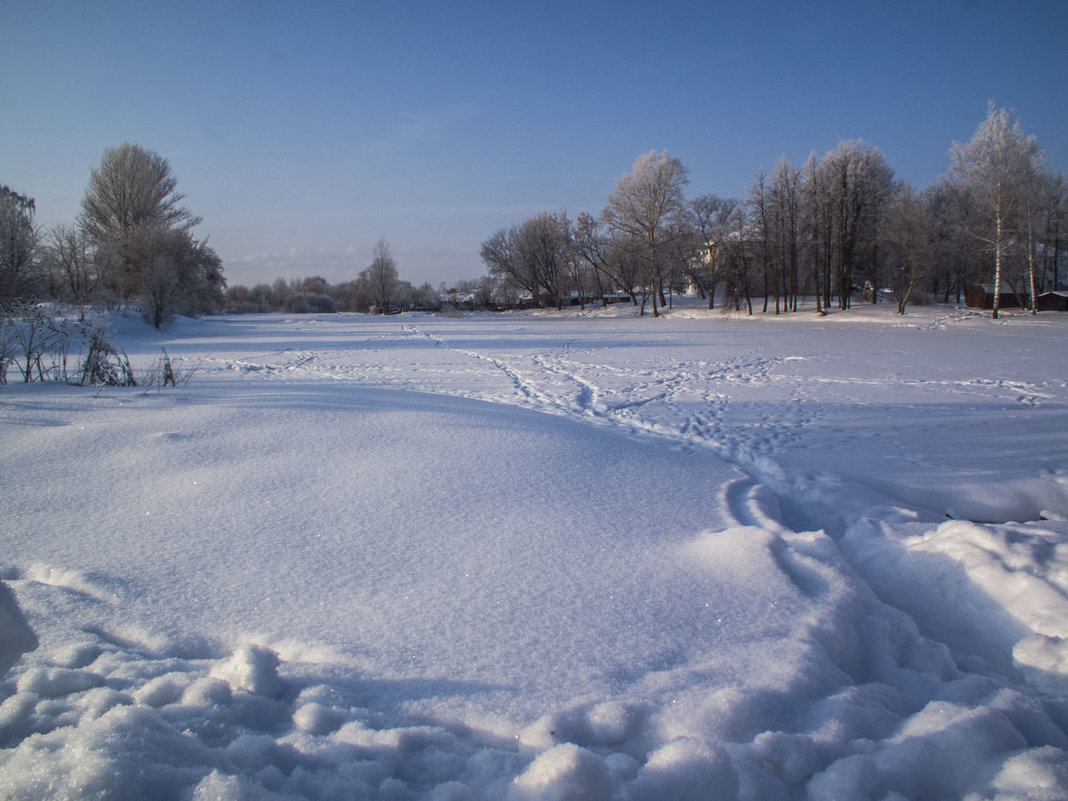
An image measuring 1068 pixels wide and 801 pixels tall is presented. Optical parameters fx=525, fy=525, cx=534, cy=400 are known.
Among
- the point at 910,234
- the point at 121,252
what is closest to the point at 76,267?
the point at 121,252

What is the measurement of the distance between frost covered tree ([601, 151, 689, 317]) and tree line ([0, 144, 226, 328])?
98.4 feet

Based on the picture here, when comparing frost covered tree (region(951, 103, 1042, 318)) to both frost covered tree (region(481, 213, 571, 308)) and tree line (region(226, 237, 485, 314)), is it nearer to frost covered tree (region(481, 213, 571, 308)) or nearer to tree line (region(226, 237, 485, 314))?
frost covered tree (region(481, 213, 571, 308))

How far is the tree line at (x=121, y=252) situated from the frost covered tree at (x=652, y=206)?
30.0m

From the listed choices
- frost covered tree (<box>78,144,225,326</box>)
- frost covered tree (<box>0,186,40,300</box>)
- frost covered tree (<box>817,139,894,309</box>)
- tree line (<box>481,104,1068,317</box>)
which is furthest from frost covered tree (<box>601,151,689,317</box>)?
frost covered tree (<box>0,186,40,300</box>)

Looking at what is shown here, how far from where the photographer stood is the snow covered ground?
1.67 metres

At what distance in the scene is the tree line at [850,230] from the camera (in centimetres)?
2809

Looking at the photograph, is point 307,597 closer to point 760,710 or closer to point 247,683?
point 247,683

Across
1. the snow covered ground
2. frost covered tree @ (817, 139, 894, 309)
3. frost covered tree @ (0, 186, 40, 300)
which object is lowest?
the snow covered ground

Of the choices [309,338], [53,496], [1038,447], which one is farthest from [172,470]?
[309,338]

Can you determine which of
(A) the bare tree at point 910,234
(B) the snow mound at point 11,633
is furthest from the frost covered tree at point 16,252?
(A) the bare tree at point 910,234

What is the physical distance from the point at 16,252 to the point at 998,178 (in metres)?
45.7

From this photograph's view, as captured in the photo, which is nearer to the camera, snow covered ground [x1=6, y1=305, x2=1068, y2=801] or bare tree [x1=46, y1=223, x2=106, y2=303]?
snow covered ground [x1=6, y1=305, x2=1068, y2=801]

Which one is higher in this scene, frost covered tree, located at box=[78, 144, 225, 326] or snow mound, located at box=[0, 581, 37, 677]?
frost covered tree, located at box=[78, 144, 225, 326]

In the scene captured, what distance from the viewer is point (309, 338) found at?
76.3 feet
